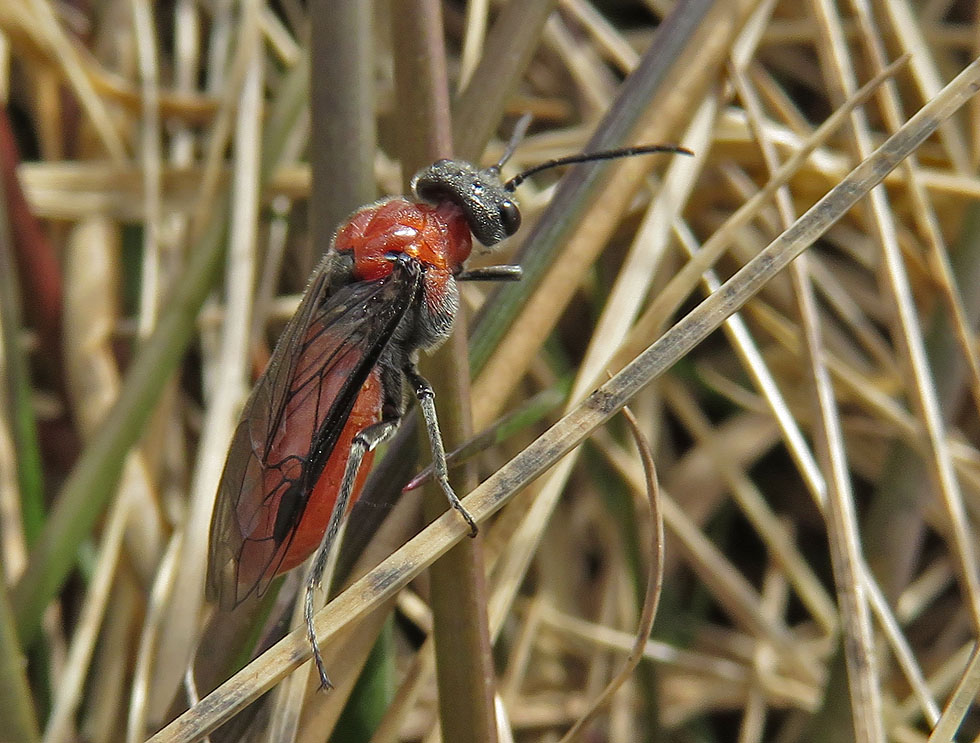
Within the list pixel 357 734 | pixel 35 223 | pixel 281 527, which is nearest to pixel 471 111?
pixel 281 527

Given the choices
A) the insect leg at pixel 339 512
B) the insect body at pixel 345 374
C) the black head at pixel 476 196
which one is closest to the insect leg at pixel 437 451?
the insect body at pixel 345 374

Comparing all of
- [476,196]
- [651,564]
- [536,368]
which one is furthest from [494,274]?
[536,368]

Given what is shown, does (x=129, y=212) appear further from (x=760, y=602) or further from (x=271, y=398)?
(x=760, y=602)

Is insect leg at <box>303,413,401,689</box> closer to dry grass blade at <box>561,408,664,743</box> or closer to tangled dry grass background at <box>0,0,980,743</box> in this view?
tangled dry grass background at <box>0,0,980,743</box>

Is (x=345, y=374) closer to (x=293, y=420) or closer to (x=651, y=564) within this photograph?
(x=293, y=420)

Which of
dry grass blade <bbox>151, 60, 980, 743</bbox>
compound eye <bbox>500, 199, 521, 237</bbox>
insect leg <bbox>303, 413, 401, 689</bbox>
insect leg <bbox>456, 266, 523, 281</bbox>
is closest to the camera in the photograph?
dry grass blade <bbox>151, 60, 980, 743</bbox>

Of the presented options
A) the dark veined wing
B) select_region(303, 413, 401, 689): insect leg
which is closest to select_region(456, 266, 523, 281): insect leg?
the dark veined wing
